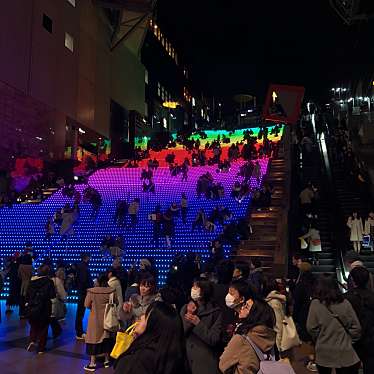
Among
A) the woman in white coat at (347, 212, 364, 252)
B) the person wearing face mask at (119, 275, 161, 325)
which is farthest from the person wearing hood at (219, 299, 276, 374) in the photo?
the woman in white coat at (347, 212, 364, 252)

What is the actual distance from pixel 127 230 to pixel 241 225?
14.2 ft

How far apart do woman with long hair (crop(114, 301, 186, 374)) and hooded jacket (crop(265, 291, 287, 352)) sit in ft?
8.75

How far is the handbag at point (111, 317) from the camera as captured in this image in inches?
260

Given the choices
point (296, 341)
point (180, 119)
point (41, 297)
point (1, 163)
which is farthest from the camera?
point (180, 119)

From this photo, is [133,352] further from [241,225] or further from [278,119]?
[278,119]

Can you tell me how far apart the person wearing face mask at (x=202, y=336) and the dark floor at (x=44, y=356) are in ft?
10.4

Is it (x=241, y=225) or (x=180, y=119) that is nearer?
(x=241, y=225)

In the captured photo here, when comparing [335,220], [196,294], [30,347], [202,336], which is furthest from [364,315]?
[335,220]

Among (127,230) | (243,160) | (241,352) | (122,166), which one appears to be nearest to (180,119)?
(122,166)

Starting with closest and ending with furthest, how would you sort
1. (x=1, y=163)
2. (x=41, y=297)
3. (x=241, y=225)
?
(x=41, y=297), (x=241, y=225), (x=1, y=163)

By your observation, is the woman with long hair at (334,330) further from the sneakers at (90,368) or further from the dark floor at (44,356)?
the sneakers at (90,368)

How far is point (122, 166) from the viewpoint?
84.0ft

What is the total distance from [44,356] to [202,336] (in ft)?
14.2

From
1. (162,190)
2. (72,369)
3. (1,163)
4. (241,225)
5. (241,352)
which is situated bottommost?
(72,369)
